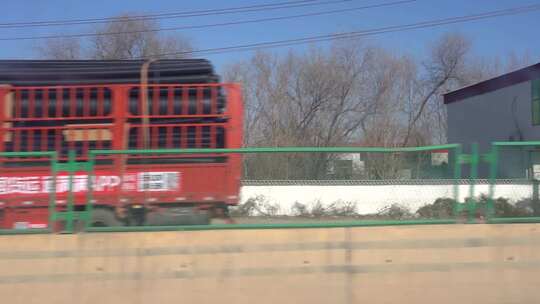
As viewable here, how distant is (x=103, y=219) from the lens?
6.33 meters

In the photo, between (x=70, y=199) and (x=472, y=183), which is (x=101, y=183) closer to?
(x=70, y=199)

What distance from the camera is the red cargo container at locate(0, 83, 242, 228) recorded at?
6.60 metres

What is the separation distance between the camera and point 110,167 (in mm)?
6406

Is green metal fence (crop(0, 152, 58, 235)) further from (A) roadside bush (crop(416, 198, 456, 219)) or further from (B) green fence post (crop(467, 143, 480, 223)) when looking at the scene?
(B) green fence post (crop(467, 143, 480, 223))

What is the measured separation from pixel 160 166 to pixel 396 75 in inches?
1173

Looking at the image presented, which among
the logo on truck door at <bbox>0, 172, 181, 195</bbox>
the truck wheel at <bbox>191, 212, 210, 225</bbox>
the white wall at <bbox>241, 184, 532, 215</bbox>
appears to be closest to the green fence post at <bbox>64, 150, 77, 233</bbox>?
the logo on truck door at <bbox>0, 172, 181, 195</bbox>

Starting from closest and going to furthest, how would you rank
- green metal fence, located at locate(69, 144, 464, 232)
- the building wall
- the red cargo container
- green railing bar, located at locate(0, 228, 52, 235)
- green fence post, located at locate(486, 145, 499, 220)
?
1. green railing bar, located at locate(0, 228, 52, 235)
2. green metal fence, located at locate(69, 144, 464, 232)
3. green fence post, located at locate(486, 145, 499, 220)
4. the red cargo container
5. the building wall

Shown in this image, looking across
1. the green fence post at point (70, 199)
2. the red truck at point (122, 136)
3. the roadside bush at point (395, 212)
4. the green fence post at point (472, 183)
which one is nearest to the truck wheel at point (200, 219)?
the red truck at point (122, 136)

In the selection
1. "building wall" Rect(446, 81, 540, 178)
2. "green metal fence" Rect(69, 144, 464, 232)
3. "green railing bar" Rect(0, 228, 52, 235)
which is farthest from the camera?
"building wall" Rect(446, 81, 540, 178)

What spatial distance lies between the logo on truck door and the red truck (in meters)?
0.01

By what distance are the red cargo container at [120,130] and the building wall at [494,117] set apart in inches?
815

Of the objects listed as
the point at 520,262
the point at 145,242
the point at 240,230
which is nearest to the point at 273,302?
the point at 240,230

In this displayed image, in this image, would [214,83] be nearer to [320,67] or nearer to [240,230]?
[240,230]

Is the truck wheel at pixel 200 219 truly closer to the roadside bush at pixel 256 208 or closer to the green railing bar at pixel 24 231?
the roadside bush at pixel 256 208
